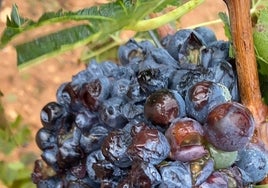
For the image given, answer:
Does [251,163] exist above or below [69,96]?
below

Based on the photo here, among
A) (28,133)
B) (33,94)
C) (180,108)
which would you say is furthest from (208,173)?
(33,94)

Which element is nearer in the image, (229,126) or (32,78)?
(229,126)

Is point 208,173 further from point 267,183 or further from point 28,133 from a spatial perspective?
point 28,133

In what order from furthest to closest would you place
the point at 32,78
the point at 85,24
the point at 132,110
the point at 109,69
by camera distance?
1. the point at 32,78
2. the point at 109,69
3. the point at 132,110
4. the point at 85,24

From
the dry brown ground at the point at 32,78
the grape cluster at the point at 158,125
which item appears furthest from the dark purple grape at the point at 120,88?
the dry brown ground at the point at 32,78

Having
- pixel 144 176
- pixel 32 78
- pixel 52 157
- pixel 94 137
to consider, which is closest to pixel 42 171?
pixel 52 157

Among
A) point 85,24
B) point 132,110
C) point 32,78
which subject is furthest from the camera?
point 32,78

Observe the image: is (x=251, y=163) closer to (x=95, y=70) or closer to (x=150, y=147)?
(x=150, y=147)

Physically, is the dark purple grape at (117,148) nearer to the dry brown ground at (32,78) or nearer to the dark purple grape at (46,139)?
the dark purple grape at (46,139)
